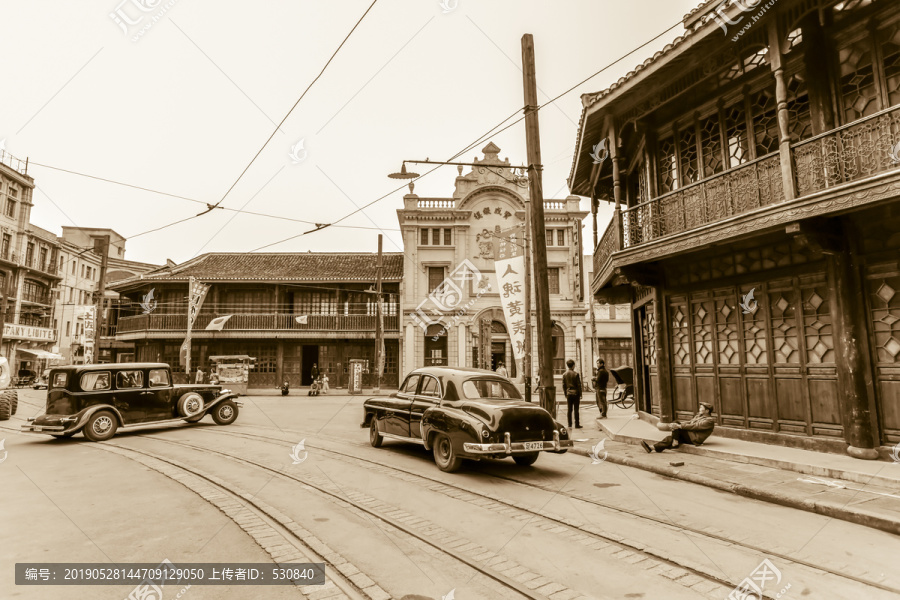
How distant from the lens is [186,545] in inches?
199

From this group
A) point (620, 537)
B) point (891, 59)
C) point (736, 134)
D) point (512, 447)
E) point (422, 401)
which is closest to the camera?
point (620, 537)

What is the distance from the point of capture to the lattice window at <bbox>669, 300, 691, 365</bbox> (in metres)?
12.1

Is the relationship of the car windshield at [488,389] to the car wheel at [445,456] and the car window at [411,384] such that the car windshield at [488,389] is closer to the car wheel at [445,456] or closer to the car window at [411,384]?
the car wheel at [445,456]

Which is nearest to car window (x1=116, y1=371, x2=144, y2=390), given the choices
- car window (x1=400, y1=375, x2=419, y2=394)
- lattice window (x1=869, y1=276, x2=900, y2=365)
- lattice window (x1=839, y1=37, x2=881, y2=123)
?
car window (x1=400, y1=375, x2=419, y2=394)

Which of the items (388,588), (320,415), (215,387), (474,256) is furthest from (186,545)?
(474,256)

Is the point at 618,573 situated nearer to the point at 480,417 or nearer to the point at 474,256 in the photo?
the point at 480,417

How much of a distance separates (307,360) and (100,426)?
926 inches

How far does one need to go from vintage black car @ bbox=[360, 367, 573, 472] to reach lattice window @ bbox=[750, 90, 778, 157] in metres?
6.85

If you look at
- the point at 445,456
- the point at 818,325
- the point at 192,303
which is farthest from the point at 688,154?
the point at 192,303

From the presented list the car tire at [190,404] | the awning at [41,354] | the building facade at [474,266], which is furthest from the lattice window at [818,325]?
the awning at [41,354]

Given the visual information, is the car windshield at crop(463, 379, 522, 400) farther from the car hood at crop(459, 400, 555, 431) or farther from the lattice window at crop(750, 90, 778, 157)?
the lattice window at crop(750, 90, 778, 157)

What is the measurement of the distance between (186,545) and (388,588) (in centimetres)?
229

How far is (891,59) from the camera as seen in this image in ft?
27.7

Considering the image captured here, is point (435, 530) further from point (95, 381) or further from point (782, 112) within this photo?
point (95, 381)
